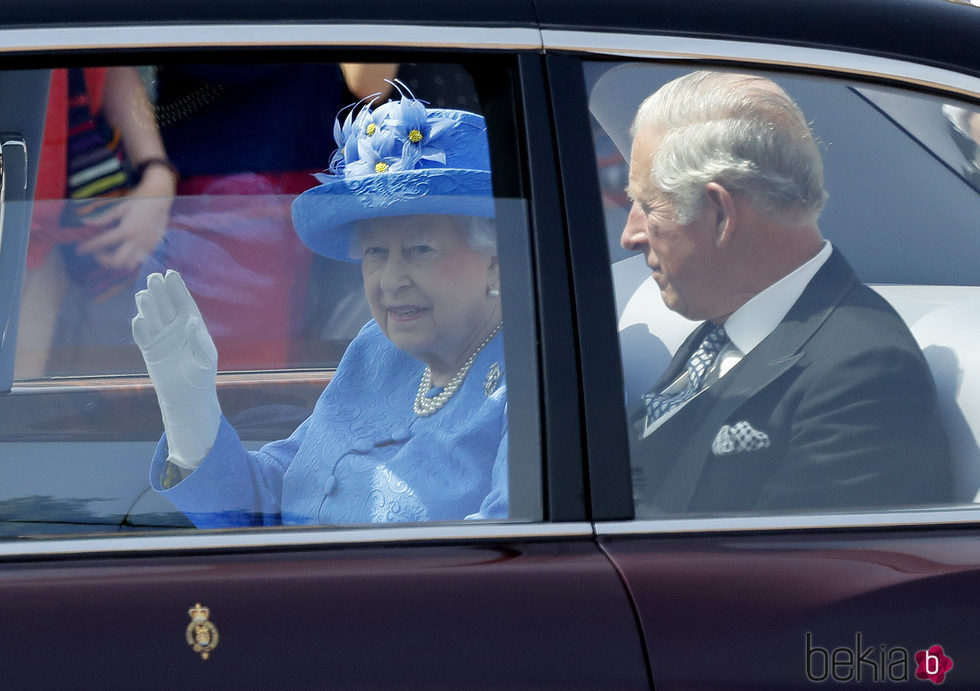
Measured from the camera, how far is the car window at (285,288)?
1405 mm

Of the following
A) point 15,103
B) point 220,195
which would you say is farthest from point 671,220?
point 15,103

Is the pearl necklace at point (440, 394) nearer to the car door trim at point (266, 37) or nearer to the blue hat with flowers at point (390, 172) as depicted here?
the blue hat with flowers at point (390, 172)

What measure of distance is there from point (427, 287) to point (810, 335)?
1.78 feet

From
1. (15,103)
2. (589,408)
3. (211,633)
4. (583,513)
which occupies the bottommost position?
(211,633)

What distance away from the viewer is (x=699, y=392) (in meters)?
1.50

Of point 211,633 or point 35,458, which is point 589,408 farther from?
point 35,458

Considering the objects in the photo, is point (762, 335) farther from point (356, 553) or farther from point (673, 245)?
point (356, 553)

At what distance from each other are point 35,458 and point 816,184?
118cm

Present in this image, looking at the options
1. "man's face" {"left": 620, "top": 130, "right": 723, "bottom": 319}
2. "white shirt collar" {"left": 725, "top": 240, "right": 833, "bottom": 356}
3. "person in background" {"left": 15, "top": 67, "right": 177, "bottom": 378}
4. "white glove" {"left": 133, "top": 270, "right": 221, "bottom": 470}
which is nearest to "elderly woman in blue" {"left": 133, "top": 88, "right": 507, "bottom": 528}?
"white glove" {"left": 133, "top": 270, "right": 221, "bottom": 470}

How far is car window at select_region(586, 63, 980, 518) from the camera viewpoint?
1387mm

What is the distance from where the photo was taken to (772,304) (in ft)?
4.90

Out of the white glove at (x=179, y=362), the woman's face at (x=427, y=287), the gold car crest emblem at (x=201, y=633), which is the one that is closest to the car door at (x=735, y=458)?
the woman's face at (x=427, y=287)

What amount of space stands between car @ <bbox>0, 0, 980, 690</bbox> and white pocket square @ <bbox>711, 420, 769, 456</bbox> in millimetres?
96

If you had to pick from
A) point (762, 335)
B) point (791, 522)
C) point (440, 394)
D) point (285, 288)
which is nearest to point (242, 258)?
point (285, 288)
